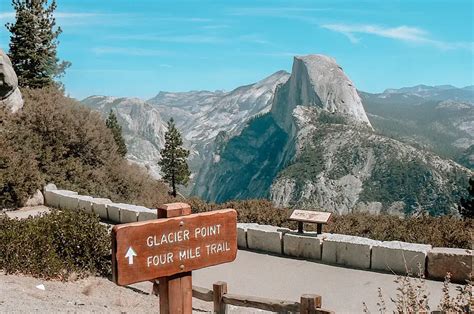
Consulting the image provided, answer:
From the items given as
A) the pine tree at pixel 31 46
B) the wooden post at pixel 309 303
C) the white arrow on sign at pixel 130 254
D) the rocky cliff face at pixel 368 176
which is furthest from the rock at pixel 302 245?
the rocky cliff face at pixel 368 176

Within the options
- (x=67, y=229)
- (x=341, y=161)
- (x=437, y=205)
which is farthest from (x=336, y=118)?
(x=67, y=229)

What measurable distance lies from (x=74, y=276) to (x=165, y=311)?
603cm

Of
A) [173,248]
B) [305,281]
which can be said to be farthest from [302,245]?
[173,248]

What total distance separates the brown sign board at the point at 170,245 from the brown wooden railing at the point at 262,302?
82.7 inches

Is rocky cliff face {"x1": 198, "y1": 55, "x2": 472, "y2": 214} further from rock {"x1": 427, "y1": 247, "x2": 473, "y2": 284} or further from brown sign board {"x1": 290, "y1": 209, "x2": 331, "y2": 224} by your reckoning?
rock {"x1": 427, "y1": 247, "x2": 473, "y2": 284}

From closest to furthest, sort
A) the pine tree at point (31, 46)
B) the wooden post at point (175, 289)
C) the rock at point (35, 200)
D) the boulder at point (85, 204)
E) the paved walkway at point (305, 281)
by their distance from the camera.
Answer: the wooden post at point (175, 289)
the paved walkway at point (305, 281)
the boulder at point (85, 204)
the rock at point (35, 200)
the pine tree at point (31, 46)

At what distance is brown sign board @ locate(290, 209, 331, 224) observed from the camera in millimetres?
9805

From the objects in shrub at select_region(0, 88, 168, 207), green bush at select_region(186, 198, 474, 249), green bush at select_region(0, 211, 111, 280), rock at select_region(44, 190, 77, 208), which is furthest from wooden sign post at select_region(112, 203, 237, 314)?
shrub at select_region(0, 88, 168, 207)

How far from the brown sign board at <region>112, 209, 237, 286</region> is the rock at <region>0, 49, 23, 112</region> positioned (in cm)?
1809

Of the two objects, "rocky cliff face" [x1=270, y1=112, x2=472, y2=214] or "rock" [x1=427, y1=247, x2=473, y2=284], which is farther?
"rocky cliff face" [x1=270, y1=112, x2=472, y2=214]

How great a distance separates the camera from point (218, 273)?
9.85 metres

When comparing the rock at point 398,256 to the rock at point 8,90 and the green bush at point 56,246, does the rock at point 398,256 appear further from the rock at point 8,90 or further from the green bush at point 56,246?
the rock at point 8,90

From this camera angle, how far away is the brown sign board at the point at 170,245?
329cm

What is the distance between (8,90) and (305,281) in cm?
1582
